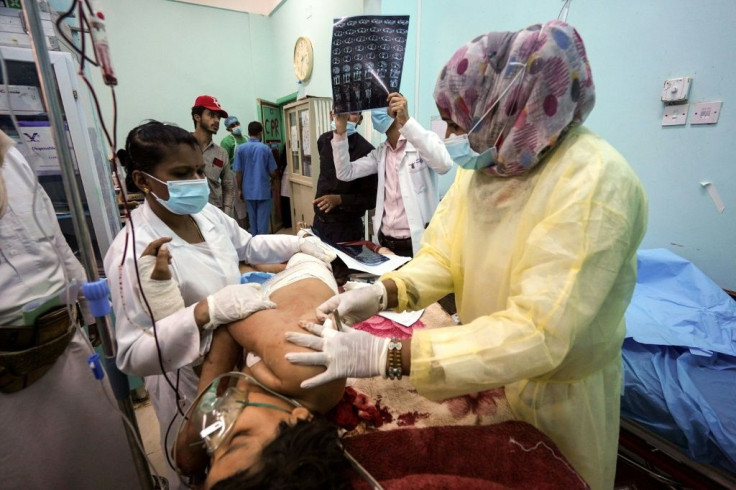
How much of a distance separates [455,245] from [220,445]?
855mm

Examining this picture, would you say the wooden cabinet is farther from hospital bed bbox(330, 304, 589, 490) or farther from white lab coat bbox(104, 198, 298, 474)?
hospital bed bbox(330, 304, 589, 490)

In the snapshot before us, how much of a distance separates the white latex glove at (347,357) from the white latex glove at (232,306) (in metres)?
0.24

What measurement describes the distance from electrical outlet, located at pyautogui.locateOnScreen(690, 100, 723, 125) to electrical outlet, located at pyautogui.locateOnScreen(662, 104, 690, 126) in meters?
0.04

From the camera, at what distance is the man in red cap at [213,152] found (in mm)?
3520

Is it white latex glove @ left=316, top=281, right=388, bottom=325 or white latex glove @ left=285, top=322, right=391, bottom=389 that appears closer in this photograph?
white latex glove @ left=285, top=322, right=391, bottom=389

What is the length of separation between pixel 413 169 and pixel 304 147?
8.56 feet

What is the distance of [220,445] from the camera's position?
0.73 m

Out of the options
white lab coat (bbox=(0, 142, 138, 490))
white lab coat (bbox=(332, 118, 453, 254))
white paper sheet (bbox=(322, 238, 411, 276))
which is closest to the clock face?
white lab coat (bbox=(332, 118, 453, 254))

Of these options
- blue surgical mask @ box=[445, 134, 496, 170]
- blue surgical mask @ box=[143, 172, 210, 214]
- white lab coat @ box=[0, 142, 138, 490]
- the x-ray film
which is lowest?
white lab coat @ box=[0, 142, 138, 490]

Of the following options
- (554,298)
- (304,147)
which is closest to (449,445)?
(554,298)

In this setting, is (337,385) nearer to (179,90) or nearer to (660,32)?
(660,32)

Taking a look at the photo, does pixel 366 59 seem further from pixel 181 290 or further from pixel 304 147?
pixel 304 147

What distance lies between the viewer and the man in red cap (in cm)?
352

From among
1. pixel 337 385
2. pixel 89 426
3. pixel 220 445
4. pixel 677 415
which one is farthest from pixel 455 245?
pixel 89 426
